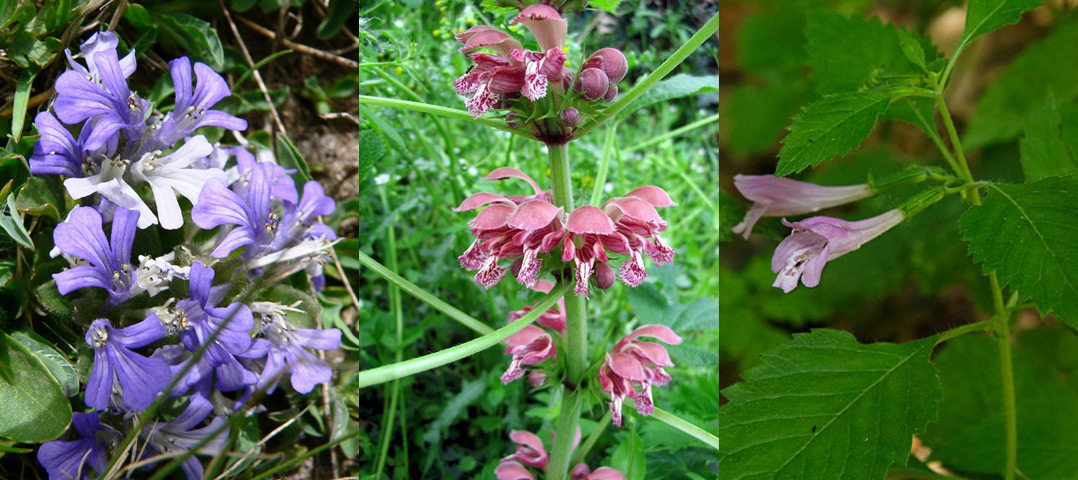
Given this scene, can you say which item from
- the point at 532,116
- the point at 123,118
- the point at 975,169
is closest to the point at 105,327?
the point at 123,118

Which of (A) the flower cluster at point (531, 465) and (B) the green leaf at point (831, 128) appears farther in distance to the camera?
(A) the flower cluster at point (531, 465)

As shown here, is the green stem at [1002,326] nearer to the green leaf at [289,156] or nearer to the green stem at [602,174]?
the green stem at [602,174]

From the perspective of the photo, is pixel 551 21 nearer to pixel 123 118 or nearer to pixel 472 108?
pixel 472 108

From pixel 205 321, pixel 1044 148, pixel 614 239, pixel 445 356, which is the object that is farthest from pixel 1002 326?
pixel 205 321

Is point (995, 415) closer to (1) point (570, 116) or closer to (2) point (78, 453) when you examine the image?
(1) point (570, 116)

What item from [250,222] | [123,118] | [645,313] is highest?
[123,118]

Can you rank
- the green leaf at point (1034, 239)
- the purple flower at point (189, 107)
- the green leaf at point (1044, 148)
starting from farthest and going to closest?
the purple flower at point (189, 107) < the green leaf at point (1044, 148) < the green leaf at point (1034, 239)

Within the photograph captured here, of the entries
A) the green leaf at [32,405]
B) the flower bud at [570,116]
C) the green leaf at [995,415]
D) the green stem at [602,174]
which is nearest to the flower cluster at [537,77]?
the flower bud at [570,116]
